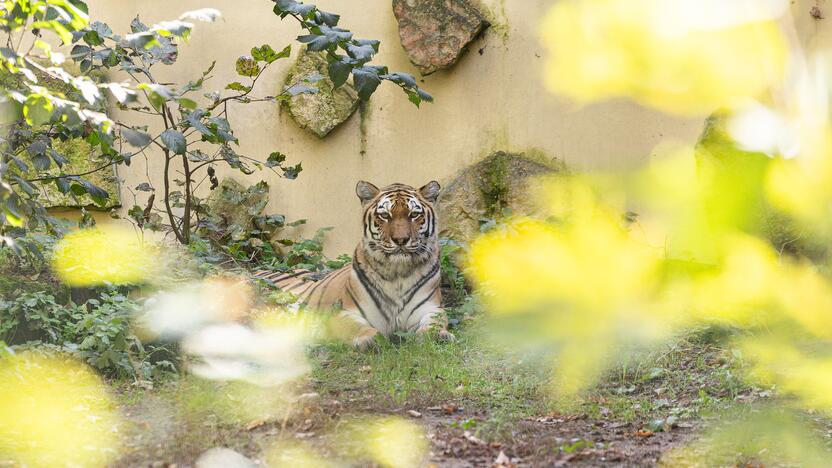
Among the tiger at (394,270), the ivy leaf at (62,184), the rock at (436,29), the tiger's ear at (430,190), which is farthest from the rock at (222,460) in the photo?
the rock at (436,29)

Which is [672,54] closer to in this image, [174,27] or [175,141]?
[174,27]

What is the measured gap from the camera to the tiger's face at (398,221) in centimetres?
596

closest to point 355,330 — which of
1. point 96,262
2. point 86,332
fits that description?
point 96,262

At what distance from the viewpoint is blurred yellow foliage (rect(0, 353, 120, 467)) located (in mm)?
3002

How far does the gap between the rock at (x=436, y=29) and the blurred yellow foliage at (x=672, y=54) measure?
263 inches

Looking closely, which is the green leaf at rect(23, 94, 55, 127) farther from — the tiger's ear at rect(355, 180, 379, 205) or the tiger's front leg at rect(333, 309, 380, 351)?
the tiger's ear at rect(355, 180, 379, 205)

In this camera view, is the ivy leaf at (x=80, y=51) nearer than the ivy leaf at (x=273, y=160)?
Yes

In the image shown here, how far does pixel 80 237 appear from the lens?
17.4 ft

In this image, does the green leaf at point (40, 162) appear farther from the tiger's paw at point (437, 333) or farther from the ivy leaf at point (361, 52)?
the tiger's paw at point (437, 333)

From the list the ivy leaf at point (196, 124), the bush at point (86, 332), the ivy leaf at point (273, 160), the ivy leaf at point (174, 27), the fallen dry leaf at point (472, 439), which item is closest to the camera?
the ivy leaf at point (174, 27)

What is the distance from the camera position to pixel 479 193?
7.45 metres

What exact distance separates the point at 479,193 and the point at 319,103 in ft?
5.41

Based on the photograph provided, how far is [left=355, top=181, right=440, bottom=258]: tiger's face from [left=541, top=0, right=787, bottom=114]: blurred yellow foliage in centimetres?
505

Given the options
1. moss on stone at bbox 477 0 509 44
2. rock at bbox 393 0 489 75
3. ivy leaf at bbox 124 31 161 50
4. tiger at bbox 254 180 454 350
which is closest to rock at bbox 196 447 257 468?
ivy leaf at bbox 124 31 161 50
